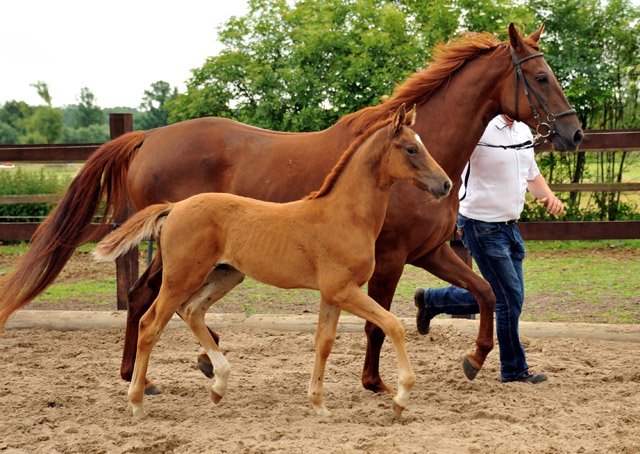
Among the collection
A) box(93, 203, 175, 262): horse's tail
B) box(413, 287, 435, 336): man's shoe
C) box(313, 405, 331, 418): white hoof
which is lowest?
box(313, 405, 331, 418): white hoof

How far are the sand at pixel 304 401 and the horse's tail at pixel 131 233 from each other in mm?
Answer: 887

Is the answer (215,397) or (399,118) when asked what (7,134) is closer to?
(215,397)

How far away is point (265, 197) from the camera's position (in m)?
4.22

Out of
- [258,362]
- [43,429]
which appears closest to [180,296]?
[43,429]

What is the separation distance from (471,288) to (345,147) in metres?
1.17

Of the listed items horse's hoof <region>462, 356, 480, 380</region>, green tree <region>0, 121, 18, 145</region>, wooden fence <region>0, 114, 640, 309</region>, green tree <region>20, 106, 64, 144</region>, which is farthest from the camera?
green tree <region>0, 121, 18, 145</region>

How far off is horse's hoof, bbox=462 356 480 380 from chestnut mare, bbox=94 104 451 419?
0.93m

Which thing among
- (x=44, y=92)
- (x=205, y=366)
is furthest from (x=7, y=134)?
(x=205, y=366)

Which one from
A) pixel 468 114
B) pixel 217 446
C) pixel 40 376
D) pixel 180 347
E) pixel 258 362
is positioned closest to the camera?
pixel 217 446

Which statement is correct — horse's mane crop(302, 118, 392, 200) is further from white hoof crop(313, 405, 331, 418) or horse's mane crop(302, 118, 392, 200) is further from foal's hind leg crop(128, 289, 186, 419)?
white hoof crop(313, 405, 331, 418)

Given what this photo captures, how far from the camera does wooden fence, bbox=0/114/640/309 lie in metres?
5.96

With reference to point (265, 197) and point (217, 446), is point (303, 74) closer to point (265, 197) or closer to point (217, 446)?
point (265, 197)

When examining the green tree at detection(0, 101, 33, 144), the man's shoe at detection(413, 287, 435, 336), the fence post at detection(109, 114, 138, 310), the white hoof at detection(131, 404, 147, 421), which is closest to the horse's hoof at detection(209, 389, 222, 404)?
the white hoof at detection(131, 404, 147, 421)

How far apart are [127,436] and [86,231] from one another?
1813mm
